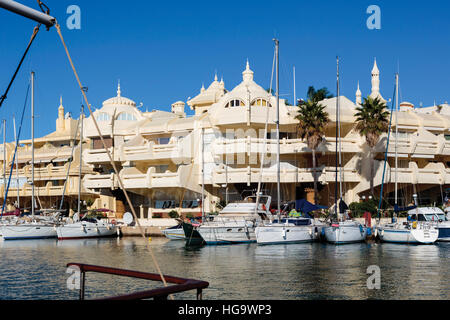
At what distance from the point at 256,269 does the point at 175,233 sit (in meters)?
21.3

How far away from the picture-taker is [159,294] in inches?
261

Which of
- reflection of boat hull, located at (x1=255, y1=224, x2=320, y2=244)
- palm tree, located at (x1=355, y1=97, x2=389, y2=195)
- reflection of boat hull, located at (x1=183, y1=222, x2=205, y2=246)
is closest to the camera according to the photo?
reflection of boat hull, located at (x1=255, y1=224, x2=320, y2=244)

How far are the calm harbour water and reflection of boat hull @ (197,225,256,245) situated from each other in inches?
38.7

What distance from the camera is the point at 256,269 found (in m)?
26.7

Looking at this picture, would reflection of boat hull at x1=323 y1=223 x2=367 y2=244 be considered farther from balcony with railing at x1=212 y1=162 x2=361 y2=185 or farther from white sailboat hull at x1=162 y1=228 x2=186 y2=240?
white sailboat hull at x1=162 y1=228 x2=186 y2=240

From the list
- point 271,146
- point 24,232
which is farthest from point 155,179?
point 24,232

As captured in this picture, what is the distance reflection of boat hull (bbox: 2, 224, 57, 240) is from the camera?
2018 inches

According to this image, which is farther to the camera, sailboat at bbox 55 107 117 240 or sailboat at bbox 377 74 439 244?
sailboat at bbox 55 107 117 240

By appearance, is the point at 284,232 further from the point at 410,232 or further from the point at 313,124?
the point at 313,124

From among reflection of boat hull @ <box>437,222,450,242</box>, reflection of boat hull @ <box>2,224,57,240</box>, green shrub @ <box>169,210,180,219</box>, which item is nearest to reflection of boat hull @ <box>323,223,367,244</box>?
reflection of boat hull @ <box>437,222,450,242</box>

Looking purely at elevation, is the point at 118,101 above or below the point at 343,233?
above

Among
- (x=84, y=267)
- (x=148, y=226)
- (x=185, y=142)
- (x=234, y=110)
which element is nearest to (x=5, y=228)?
(x=148, y=226)
